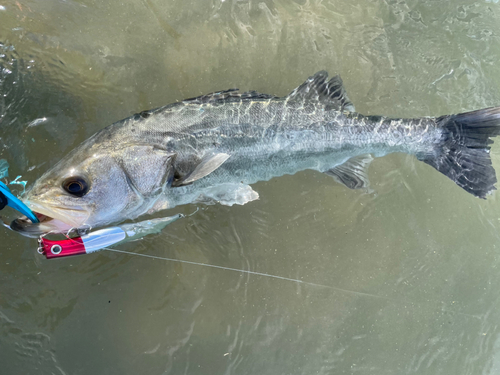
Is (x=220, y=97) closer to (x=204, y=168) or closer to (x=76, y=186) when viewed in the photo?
(x=204, y=168)

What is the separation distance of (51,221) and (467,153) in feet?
9.76

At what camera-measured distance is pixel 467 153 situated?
259 cm

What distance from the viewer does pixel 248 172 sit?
2.46 m

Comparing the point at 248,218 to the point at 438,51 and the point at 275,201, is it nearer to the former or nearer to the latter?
the point at 275,201

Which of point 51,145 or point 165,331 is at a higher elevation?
point 51,145

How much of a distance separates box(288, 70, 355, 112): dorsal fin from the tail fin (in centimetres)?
78

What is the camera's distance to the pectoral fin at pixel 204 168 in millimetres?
2188

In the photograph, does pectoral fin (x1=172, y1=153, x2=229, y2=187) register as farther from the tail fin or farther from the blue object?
the tail fin

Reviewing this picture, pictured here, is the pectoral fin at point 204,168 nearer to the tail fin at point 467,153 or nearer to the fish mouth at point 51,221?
the fish mouth at point 51,221

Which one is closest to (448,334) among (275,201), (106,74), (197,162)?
(275,201)

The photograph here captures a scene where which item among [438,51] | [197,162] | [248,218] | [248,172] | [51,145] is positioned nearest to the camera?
[197,162]

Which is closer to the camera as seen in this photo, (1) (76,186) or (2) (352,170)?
(1) (76,186)

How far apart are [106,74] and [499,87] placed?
13.5 ft

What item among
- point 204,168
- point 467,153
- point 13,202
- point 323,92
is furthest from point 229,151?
point 467,153
